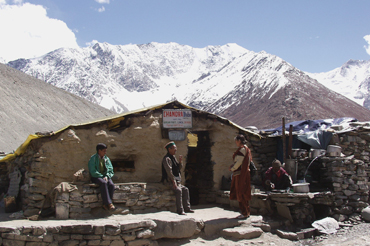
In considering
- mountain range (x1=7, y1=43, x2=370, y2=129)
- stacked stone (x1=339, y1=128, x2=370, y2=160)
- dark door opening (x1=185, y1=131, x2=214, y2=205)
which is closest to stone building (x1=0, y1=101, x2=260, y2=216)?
dark door opening (x1=185, y1=131, x2=214, y2=205)

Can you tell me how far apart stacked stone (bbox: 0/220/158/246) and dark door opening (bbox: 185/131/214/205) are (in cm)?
300

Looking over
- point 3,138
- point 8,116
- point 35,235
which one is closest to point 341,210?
point 35,235

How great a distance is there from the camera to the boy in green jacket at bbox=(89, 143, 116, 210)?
6.23m

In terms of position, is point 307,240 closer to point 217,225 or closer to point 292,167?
point 217,225

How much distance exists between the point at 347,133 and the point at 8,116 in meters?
32.0

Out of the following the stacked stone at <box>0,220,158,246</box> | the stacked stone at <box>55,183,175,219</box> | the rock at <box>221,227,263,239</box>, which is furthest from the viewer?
the rock at <box>221,227,263,239</box>

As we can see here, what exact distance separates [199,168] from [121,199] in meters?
3.14

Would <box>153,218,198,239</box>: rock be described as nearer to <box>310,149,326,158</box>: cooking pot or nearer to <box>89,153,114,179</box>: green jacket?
<box>89,153,114,179</box>: green jacket

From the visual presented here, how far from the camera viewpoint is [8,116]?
32844mm

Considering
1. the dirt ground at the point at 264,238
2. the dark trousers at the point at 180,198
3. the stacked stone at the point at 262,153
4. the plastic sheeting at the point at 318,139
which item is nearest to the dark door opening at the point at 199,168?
the dirt ground at the point at 264,238

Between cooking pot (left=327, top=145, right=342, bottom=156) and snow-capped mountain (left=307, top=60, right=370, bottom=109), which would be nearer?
cooking pot (left=327, top=145, right=342, bottom=156)

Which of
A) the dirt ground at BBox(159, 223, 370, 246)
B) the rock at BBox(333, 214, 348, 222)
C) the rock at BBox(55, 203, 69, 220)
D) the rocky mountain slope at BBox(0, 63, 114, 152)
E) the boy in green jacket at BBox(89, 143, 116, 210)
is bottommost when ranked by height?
the dirt ground at BBox(159, 223, 370, 246)

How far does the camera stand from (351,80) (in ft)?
413

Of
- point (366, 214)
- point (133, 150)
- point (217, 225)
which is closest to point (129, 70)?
point (133, 150)
